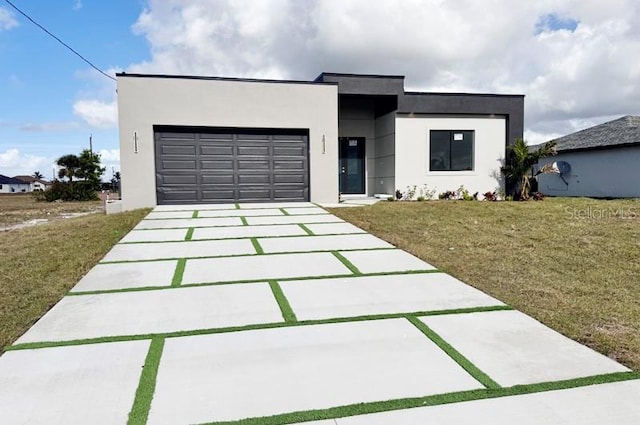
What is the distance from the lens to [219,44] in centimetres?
1468

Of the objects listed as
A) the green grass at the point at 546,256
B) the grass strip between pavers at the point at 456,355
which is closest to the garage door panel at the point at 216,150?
the green grass at the point at 546,256

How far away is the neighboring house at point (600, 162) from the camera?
54.9ft

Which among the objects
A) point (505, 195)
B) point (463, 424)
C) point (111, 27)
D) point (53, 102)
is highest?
point (111, 27)

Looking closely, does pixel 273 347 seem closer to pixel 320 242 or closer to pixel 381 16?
pixel 320 242

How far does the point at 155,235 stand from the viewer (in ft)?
24.6

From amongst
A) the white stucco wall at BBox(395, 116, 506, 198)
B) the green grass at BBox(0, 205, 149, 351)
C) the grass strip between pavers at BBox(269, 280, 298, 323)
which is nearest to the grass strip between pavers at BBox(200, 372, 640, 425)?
the grass strip between pavers at BBox(269, 280, 298, 323)

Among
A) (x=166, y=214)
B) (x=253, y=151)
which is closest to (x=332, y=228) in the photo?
(x=166, y=214)

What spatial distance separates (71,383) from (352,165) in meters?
13.5

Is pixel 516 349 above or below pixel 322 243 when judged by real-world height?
below

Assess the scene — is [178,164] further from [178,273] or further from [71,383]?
[71,383]

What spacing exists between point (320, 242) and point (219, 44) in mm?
10725

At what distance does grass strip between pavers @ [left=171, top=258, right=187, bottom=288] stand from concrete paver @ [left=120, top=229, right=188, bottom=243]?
163cm

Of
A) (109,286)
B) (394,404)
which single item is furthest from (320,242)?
(394,404)

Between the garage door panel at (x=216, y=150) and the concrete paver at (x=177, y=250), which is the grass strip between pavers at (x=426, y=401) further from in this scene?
the garage door panel at (x=216, y=150)
